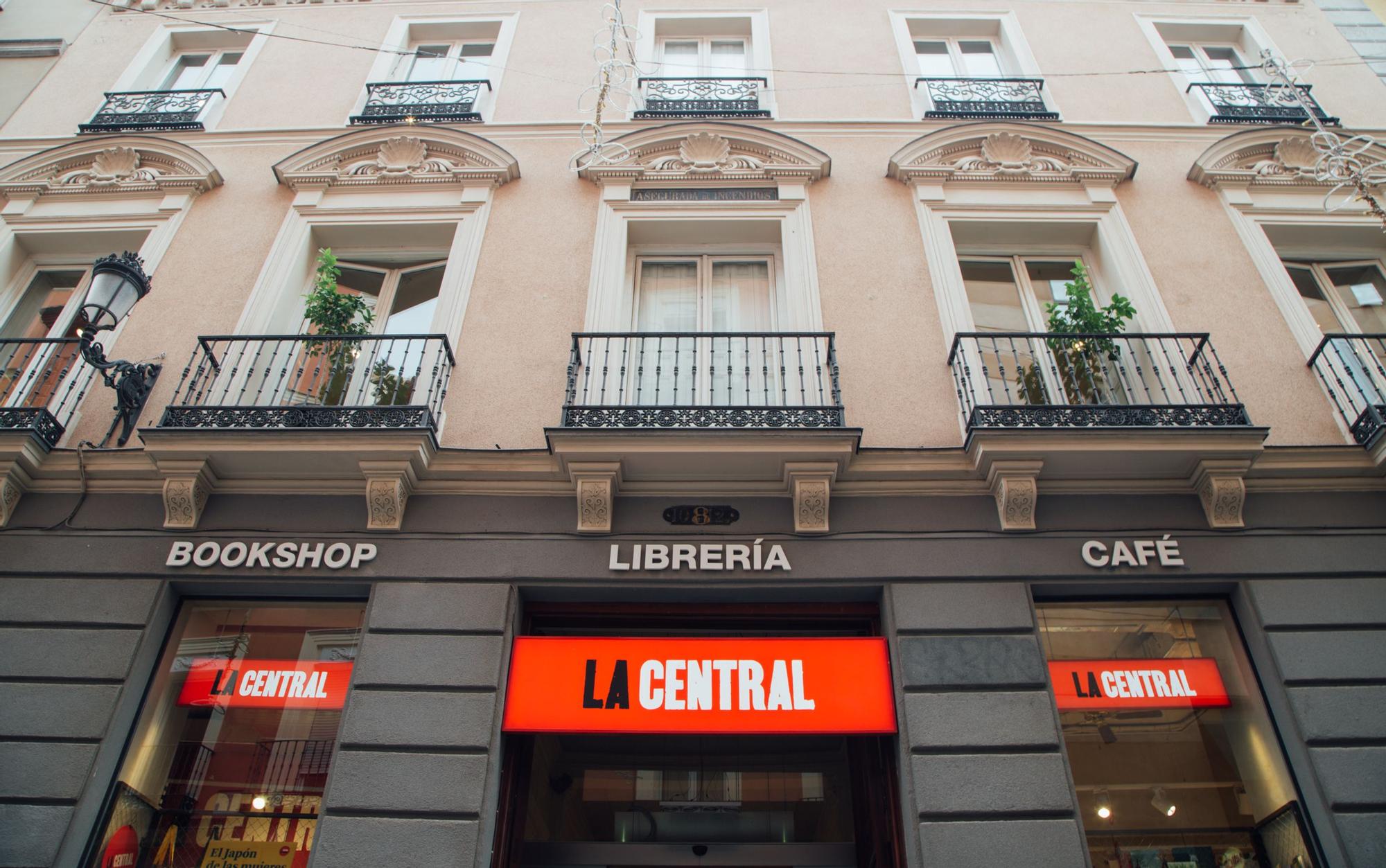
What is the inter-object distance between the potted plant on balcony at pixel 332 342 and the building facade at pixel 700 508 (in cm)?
4

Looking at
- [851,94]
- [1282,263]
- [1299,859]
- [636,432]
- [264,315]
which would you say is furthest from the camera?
[851,94]

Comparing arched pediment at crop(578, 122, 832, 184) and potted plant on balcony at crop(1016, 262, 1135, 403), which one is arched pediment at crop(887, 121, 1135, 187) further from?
potted plant on balcony at crop(1016, 262, 1135, 403)

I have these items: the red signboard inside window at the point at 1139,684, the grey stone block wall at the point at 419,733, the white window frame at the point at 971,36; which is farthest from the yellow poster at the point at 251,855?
the white window frame at the point at 971,36

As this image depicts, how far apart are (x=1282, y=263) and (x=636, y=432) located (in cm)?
672

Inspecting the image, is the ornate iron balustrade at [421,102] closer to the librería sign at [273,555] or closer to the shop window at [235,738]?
the librería sign at [273,555]

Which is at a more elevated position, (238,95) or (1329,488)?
(238,95)

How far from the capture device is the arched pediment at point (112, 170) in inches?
345

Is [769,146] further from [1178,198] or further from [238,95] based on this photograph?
[238,95]

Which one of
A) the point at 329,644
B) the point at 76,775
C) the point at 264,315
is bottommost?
the point at 76,775

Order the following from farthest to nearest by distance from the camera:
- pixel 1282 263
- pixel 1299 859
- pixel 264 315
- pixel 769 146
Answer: pixel 769 146 → pixel 1282 263 → pixel 264 315 → pixel 1299 859

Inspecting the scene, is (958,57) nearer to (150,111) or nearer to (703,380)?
(703,380)

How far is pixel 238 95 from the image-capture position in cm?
995

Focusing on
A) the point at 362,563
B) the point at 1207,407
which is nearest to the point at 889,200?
the point at 1207,407

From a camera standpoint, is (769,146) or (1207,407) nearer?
(1207,407)
